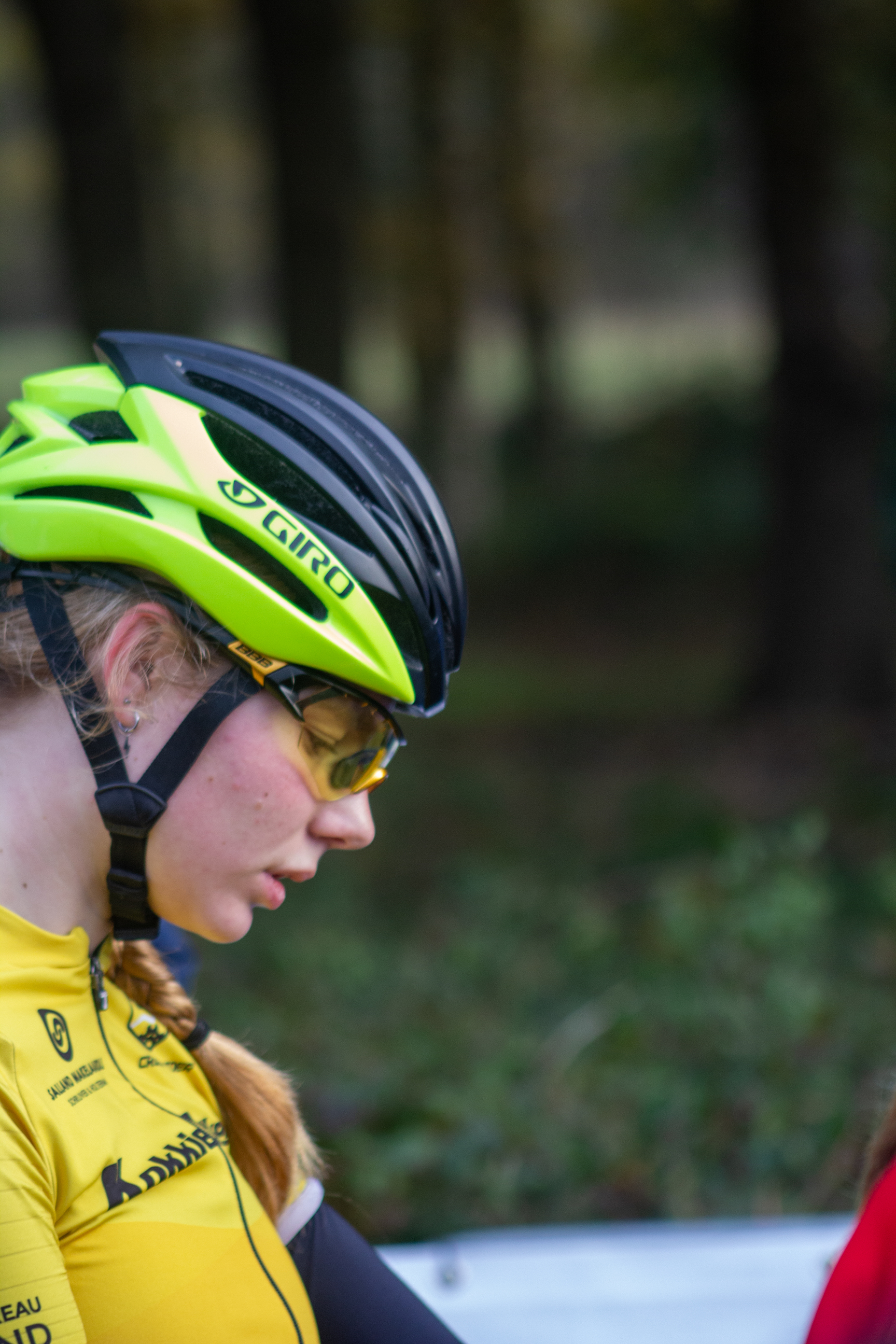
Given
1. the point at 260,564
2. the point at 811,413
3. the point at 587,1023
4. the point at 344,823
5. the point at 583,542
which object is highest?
the point at 260,564

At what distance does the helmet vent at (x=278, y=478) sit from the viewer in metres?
1.55

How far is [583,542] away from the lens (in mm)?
14703

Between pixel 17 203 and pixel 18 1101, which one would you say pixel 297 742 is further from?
pixel 17 203

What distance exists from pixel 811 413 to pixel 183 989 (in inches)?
259

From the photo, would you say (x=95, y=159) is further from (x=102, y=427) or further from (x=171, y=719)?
(x=171, y=719)

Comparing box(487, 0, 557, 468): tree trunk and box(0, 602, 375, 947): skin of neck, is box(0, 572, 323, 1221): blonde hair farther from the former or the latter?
box(487, 0, 557, 468): tree trunk

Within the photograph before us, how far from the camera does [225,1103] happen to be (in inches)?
68.9

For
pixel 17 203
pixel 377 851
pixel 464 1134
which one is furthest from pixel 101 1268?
pixel 17 203

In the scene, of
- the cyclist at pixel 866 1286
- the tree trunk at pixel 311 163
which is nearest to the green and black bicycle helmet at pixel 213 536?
the cyclist at pixel 866 1286

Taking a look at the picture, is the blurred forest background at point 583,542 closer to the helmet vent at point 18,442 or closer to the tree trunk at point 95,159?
the tree trunk at point 95,159

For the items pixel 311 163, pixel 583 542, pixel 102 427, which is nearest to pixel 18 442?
pixel 102 427

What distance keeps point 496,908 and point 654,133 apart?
7.91m

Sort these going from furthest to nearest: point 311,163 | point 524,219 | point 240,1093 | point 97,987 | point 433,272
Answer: point 524,219 < point 433,272 < point 311,163 < point 240,1093 < point 97,987

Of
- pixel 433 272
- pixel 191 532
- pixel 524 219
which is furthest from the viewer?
pixel 524 219
